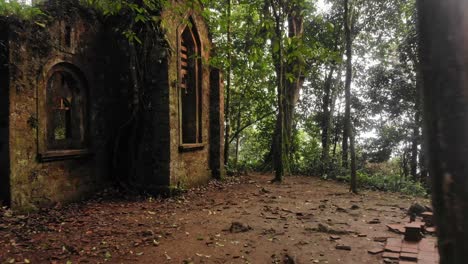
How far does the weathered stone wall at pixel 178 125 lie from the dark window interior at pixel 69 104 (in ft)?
7.00

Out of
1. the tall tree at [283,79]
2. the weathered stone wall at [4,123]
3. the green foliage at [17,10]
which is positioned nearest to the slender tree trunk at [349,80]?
the tall tree at [283,79]

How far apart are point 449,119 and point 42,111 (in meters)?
7.18

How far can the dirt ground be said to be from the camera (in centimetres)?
455

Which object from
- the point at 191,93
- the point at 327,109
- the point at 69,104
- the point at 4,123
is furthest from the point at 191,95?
the point at 327,109

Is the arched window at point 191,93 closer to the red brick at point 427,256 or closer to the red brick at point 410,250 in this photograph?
the red brick at point 410,250

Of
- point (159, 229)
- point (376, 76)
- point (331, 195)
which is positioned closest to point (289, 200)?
point (331, 195)

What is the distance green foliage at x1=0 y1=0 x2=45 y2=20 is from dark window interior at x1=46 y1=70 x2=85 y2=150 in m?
1.31

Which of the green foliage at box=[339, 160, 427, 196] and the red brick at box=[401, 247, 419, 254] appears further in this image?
the green foliage at box=[339, 160, 427, 196]

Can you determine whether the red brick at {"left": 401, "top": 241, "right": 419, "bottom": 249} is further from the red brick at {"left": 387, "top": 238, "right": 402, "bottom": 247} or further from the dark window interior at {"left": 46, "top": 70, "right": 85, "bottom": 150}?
the dark window interior at {"left": 46, "top": 70, "right": 85, "bottom": 150}

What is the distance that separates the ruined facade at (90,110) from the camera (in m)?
6.17

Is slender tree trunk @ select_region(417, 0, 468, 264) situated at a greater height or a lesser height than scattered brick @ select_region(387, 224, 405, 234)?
greater

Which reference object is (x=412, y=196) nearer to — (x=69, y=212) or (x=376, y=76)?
(x=376, y=76)

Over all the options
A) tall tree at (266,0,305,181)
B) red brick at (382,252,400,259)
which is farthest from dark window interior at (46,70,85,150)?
red brick at (382,252,400,259)

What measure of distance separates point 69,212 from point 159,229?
7.17 feet
